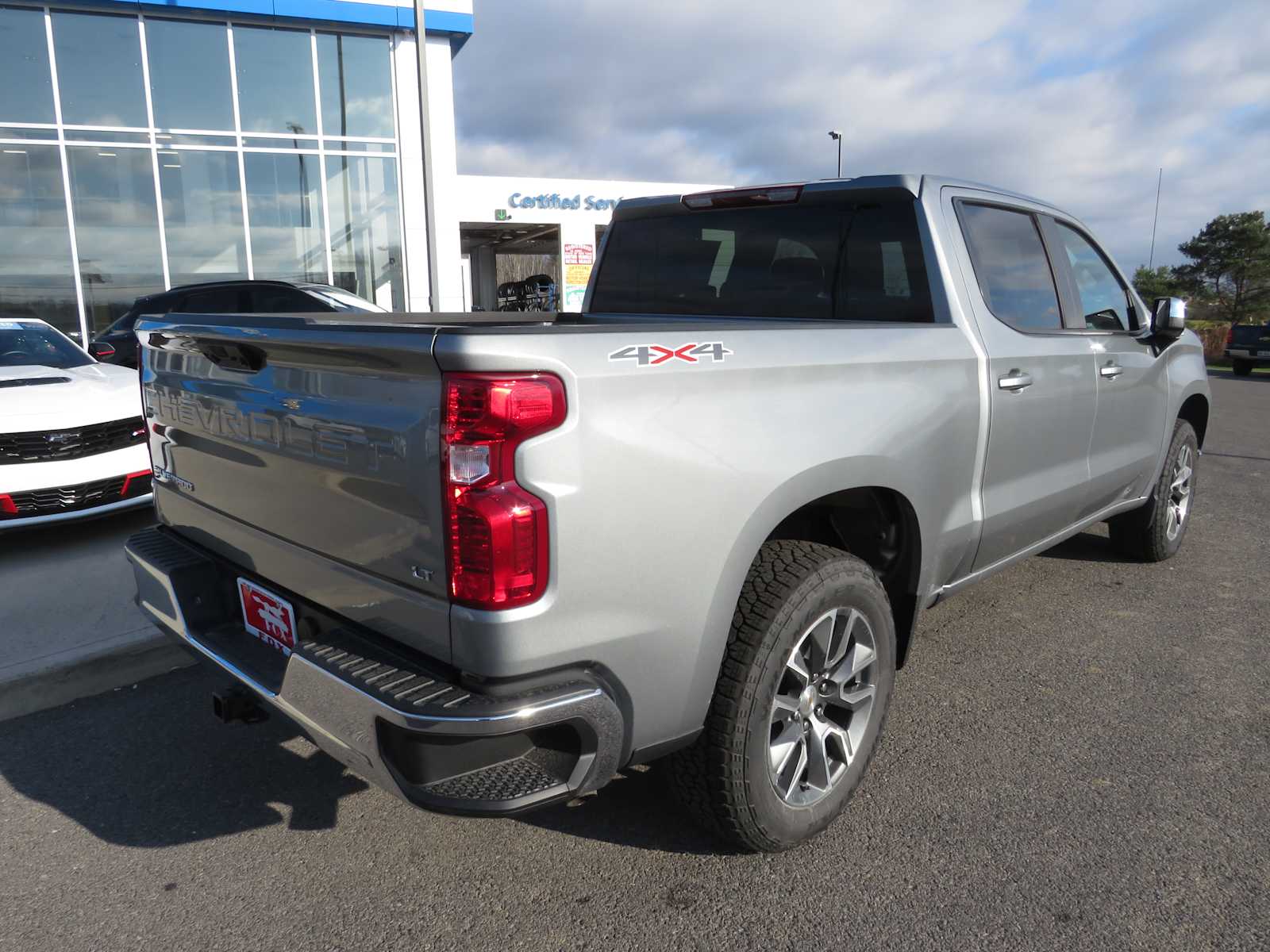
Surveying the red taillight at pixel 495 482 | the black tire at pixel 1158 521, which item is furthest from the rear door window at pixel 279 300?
the red taillight at pixel 495 482

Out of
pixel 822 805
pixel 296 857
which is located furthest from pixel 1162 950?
pixel 296 857

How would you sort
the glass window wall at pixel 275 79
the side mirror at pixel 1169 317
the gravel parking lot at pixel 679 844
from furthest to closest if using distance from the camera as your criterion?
the glass window wall at pixel 275 79 < the side mirror at pixel 1169 317 < the gravel parking lot at pixel 679 844

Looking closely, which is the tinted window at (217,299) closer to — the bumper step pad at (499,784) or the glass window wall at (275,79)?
the glass window wall at (275,79)

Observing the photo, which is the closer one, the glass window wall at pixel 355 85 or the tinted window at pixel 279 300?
the tinted window at pixel 279 300

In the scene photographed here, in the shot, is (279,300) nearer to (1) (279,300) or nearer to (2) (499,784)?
(1) (279,300)

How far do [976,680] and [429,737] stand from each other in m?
2.53

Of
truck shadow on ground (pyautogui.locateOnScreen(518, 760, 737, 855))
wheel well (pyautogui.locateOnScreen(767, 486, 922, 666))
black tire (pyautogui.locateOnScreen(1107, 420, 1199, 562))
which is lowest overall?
truck shadow on ground (pyautogui.locateOnScreen(518, 760, 737, 855))

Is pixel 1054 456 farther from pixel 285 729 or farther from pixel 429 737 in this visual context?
pixel 285 729

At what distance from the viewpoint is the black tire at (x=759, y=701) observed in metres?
2.22

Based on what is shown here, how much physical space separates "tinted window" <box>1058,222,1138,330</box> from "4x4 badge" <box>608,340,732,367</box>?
98.5 inches

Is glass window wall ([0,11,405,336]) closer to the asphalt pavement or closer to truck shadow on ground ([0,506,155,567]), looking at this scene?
truck shadow on ground ([0,506,155,567])

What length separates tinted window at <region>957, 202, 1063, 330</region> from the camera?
3215 mm

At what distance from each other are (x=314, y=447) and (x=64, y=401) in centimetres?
425

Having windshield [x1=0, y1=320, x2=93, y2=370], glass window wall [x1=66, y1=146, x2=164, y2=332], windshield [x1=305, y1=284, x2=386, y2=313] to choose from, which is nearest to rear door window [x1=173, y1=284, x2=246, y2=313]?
windshield [x1=305, y1=284, x2=386, y2=313]
